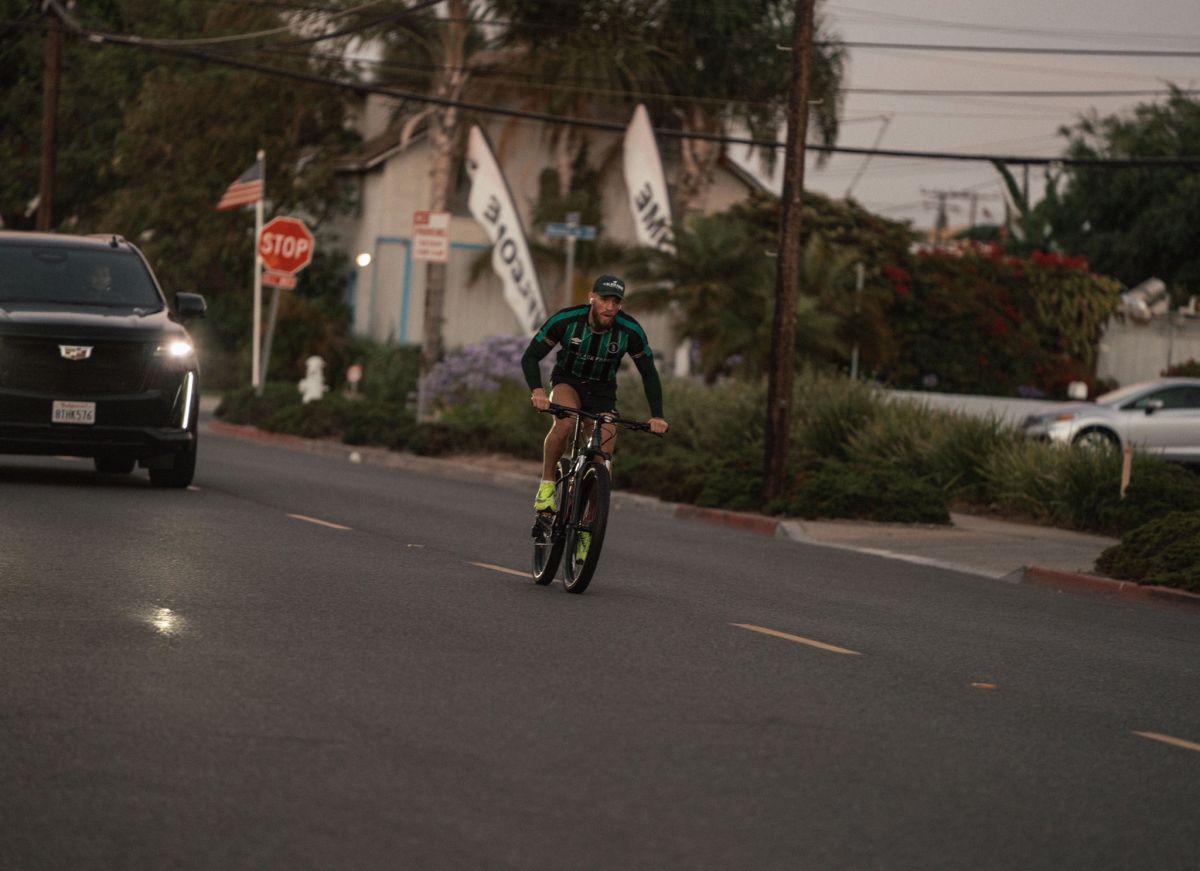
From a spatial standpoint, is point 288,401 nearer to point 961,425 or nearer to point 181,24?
point 961,425

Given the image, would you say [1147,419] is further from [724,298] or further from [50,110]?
[50,110]

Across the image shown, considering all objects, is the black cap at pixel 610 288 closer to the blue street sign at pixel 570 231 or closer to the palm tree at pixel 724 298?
the blue street sign at pixel 570 231

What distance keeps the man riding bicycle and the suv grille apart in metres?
5.93

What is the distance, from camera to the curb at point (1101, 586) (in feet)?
49.0

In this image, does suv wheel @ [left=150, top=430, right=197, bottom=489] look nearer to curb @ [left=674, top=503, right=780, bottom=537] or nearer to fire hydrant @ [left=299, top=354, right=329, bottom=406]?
curb @ [left=674, top=503, right=780, bottom=537]

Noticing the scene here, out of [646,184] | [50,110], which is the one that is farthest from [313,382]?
[50,110]

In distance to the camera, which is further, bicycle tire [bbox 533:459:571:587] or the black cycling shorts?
the black cycling shorts

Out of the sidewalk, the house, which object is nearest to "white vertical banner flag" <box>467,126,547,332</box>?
the house

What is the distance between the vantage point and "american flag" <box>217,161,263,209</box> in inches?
1403

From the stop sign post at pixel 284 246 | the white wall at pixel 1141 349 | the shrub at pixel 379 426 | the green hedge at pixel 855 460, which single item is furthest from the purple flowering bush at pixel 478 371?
the white wall at pixel 1141 349

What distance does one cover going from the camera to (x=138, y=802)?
6078mm

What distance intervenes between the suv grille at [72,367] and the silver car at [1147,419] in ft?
50.7

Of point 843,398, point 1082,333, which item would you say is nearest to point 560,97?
point 1082,333

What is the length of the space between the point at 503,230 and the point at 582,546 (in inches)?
1116
